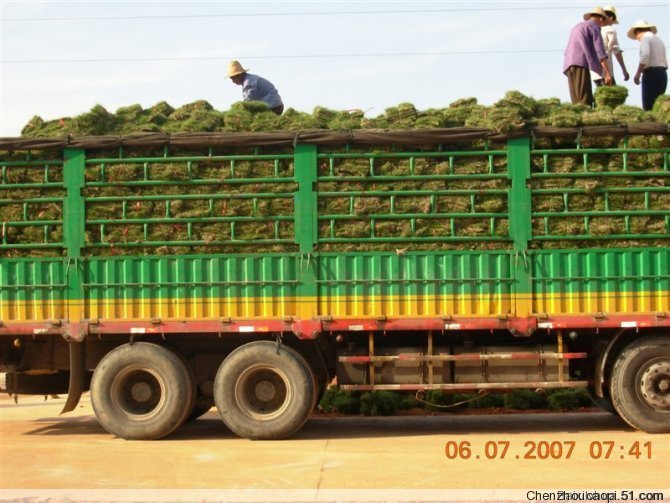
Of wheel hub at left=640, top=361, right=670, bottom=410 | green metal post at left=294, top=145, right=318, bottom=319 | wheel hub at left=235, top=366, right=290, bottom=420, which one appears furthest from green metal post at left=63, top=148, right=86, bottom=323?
wheel hub at left=640, top=361, right=670, bottom=410

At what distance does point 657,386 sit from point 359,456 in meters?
3.90

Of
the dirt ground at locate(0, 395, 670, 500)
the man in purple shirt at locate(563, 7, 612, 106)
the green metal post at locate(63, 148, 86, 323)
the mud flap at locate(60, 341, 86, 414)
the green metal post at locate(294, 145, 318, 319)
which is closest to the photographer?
the dirt ground at locate(0, 395, 670, 500)

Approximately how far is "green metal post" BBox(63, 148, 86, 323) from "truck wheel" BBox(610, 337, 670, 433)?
265 inches

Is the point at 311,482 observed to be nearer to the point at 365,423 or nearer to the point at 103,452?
the point at 103,452

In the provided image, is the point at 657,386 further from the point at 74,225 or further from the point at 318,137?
the point at 74,225

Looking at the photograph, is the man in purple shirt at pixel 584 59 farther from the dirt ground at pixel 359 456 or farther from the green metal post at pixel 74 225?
the green metal post at pixel 74 225

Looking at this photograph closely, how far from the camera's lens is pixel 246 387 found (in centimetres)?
1173

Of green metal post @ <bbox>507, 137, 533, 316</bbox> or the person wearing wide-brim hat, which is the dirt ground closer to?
green metal post @ <bbox>507, 137, 533, 316</bbox>

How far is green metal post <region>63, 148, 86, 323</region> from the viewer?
468 inches

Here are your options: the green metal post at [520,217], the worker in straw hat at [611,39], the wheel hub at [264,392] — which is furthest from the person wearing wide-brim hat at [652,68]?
the wheel hub at [264,392]

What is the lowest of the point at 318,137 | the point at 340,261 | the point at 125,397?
the point at 125,397

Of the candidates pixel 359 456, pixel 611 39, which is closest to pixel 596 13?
pixel 611 39

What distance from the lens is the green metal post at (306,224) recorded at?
11688mm

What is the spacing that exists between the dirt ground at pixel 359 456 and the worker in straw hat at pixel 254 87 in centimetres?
465
